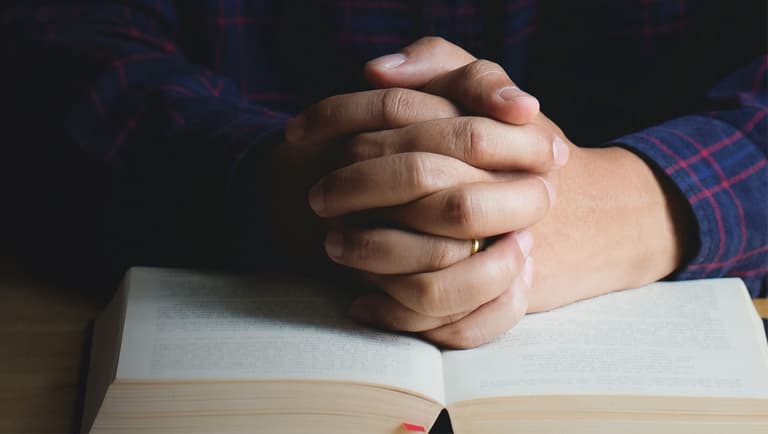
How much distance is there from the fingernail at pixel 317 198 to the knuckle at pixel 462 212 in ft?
0.41

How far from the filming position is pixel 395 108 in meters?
0.78

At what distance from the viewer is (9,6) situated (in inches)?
43.2

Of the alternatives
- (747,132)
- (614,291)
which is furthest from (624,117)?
(614,291)

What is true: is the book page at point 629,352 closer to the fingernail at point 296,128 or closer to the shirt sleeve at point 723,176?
the shirt sleeve at point 723,176

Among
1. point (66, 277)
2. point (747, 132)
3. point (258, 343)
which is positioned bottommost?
point (66, 277)

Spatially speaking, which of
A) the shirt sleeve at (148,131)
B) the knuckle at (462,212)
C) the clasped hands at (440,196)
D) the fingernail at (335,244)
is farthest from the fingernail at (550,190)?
the shirt sleeve at (148,131)

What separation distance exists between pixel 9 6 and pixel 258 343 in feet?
2.27

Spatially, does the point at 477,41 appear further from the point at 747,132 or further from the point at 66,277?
the point at 66,277

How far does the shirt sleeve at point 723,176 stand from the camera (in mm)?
923

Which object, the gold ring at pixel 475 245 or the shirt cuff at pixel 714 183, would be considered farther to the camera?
the shirt cuff at pixel 714 183

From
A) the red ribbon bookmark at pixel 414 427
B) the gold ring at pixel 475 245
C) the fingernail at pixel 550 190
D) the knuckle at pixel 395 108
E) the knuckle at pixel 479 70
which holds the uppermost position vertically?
the knuckle at pixel 479 70

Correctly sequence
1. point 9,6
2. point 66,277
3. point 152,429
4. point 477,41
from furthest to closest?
point 477,41
point 9,6
point 66,277
point 152,429

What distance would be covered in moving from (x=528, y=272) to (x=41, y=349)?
0.52 metres

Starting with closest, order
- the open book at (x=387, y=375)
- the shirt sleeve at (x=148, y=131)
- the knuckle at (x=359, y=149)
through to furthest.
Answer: the open book at (x=387, y=375), the knuckle at (x=359, y=149), the shirt sleeve at (x=148, y=131)
